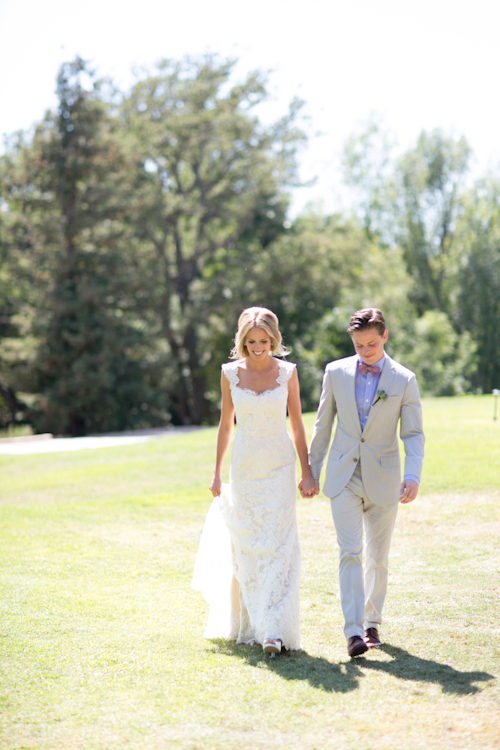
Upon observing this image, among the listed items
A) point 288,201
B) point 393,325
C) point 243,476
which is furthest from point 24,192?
point 243,476

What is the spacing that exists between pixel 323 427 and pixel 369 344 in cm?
62

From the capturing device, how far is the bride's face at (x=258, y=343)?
498 centimetres

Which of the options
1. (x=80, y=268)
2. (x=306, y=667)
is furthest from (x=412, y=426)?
(x=80, y=268)

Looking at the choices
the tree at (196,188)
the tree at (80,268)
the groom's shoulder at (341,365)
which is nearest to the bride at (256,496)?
the groom's shoulder at (341,365)

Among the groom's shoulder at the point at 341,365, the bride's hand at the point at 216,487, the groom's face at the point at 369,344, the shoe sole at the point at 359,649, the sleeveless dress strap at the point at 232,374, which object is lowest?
the shoe sole at the point at 359,649

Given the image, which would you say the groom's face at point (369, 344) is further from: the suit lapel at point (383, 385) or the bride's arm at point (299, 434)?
the bride's arm at point (299, 434)

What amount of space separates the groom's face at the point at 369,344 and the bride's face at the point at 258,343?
2.03 ft

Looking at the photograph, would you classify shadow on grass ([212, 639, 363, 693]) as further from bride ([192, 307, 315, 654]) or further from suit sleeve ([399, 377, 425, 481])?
suit sleeve ([399, 377, 425, 481])

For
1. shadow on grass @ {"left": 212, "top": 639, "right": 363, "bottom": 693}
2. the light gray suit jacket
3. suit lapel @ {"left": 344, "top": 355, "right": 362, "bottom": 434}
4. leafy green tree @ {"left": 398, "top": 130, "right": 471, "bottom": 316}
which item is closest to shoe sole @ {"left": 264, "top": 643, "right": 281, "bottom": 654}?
shadow on grass @ {"left": 212, "top": 639, "right": 363, "bottom": 693}

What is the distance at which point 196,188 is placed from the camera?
3047 centimetres

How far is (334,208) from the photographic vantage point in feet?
174

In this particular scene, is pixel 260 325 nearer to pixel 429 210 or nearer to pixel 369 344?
pixel 369 344

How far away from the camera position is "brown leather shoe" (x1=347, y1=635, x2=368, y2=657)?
14.5 ft

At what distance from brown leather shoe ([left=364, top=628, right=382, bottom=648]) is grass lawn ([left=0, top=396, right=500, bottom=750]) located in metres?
0.10
